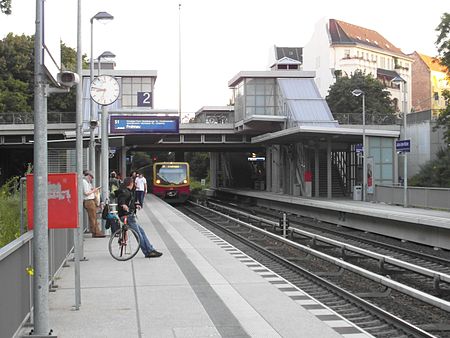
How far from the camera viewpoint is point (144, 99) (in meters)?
61.3

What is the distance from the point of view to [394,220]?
74.3ft

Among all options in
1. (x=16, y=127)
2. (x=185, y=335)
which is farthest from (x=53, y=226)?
(x=16, y=127)

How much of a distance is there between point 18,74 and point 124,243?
55942 millimetres

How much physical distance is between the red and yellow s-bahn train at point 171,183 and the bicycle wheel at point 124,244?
113ft

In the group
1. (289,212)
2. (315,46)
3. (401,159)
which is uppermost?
(315,46)

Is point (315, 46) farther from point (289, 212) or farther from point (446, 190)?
point (446, 190)

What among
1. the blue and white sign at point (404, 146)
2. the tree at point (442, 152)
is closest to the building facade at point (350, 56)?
the tree at point (442, 152)

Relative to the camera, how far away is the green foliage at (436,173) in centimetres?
4388

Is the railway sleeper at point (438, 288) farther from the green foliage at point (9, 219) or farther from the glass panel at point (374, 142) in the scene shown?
the glass panel at point (374, 142)

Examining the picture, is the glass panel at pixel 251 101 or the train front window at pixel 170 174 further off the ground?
the glass panel at pixel 251 101

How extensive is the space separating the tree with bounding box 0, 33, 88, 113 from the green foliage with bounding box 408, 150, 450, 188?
32387 millimetres

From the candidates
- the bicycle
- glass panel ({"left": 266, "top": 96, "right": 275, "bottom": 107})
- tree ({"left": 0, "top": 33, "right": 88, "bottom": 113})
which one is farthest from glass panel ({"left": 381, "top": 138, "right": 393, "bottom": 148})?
tree ({"left": 0, "top": 33, "right": 88, "bottom": 113})

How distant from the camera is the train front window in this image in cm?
4825

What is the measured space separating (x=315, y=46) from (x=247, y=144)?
6071 centimetres
